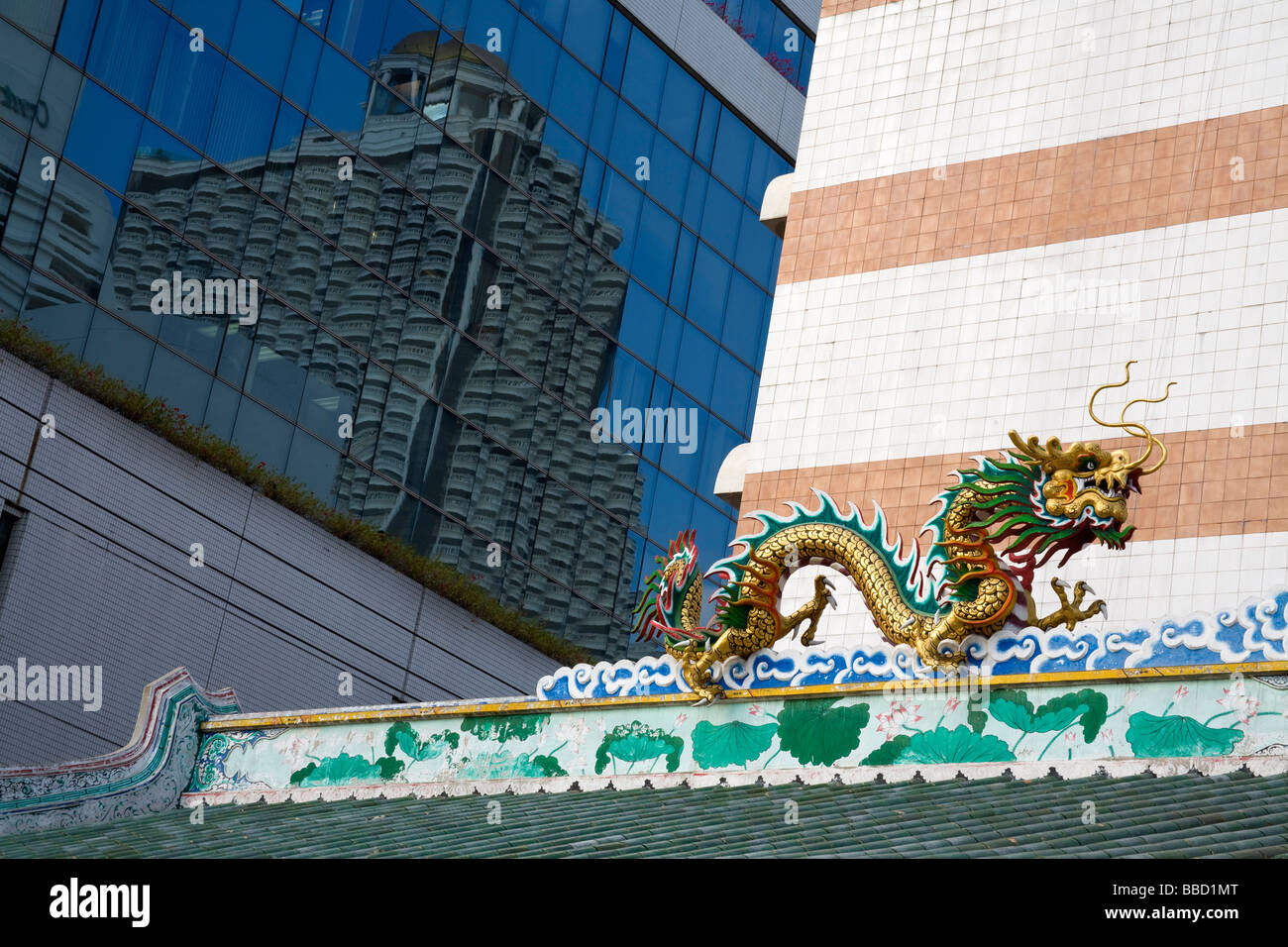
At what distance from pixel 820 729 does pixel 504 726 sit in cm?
269

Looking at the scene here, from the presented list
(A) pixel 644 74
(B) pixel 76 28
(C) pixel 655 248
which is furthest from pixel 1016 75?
(A) pixel 644 74

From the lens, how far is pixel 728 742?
12.5 metres

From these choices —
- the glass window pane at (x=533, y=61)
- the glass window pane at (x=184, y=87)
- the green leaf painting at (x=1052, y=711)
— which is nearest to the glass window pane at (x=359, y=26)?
the glass window pane at (x=184, y=87)

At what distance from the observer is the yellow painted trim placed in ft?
36.3

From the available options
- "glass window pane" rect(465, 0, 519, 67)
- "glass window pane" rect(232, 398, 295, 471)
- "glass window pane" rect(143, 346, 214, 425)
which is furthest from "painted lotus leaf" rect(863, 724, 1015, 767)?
"glass window pane" rect(465, 0, 519, 67)

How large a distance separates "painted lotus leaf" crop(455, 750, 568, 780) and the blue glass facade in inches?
522

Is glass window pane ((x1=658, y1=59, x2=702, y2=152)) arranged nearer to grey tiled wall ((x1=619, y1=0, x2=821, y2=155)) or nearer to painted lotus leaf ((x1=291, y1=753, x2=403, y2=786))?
grey tiled wall ((x1=619, y1=0, x2=821, y2=155))

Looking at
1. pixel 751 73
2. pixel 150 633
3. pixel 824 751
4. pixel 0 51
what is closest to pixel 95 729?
pixel 150 633

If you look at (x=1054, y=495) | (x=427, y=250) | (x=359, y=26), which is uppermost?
(x=359, y=26)

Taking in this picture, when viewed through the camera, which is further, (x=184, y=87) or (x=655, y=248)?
(x=655, y=248)

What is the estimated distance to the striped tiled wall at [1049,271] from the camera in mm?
16531

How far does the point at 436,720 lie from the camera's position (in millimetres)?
13906

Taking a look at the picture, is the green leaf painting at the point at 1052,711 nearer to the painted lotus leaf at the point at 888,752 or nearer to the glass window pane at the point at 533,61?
the painted lotus leaf at the point at 888,752

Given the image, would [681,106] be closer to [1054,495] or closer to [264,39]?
[264,39]
